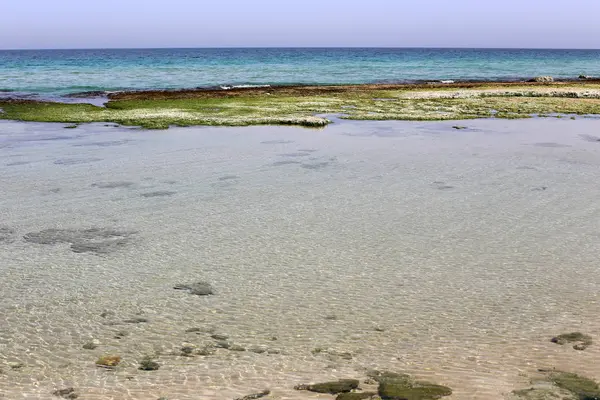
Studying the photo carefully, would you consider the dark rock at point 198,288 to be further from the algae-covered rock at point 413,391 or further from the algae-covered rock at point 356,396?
the algae-covered rock at point 413,391

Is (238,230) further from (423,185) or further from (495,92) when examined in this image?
(495,92)

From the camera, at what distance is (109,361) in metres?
7.10

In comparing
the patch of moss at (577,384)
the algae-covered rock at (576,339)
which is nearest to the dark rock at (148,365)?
the patch of moss at (577,384)

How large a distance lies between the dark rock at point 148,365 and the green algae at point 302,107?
21.2 metres

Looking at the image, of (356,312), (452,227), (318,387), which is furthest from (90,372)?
(452,227)

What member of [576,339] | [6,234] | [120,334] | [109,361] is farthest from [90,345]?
[576,339]

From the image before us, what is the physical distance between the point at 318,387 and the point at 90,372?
2.63 meters

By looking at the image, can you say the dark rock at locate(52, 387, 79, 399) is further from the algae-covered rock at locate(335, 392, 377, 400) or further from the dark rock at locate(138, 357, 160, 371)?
the algae-covered rock at locate(335, 392, 377, 400)

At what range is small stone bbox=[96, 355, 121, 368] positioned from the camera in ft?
23.0

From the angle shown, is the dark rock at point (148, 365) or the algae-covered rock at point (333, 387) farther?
the dark rock at point (148, 365)

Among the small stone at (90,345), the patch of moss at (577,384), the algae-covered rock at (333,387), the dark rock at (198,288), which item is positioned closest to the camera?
the patch of moss at (577,384)

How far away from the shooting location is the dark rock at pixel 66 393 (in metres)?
6.37

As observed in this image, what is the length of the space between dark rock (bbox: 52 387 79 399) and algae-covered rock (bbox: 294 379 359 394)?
7.86ft

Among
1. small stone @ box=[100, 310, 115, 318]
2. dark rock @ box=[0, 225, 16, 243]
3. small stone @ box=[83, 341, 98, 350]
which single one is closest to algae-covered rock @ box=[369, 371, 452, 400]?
small stone @ box=[83, 341, 98, 350]
